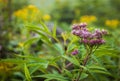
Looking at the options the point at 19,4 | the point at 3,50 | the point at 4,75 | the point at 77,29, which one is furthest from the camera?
the point at 19,4

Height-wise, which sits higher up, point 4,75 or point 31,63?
point 31,63

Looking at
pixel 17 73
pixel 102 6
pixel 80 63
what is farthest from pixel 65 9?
pixel 80 63

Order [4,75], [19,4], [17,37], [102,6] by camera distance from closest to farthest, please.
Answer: [4,75], [17,37], [19,4], [102,6]

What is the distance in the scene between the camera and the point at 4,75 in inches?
119

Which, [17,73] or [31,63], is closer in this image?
[31,63]

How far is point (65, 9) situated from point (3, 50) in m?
6.48

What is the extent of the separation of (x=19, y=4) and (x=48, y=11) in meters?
1.25

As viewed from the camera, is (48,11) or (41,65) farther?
(48,11)

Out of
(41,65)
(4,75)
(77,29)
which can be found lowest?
(4,75)

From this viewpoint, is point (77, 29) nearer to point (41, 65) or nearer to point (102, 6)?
point (41, 65)

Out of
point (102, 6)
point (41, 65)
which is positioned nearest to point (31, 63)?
point (41, 65)

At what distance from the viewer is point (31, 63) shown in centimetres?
224

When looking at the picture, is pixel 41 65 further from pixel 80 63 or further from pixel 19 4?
pixel 19 4

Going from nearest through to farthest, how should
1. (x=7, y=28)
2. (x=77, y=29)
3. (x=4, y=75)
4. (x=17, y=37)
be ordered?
(x=77, y=29)
(x=4, y=75)
(x=7, y=28)
(x=17, y=37)
